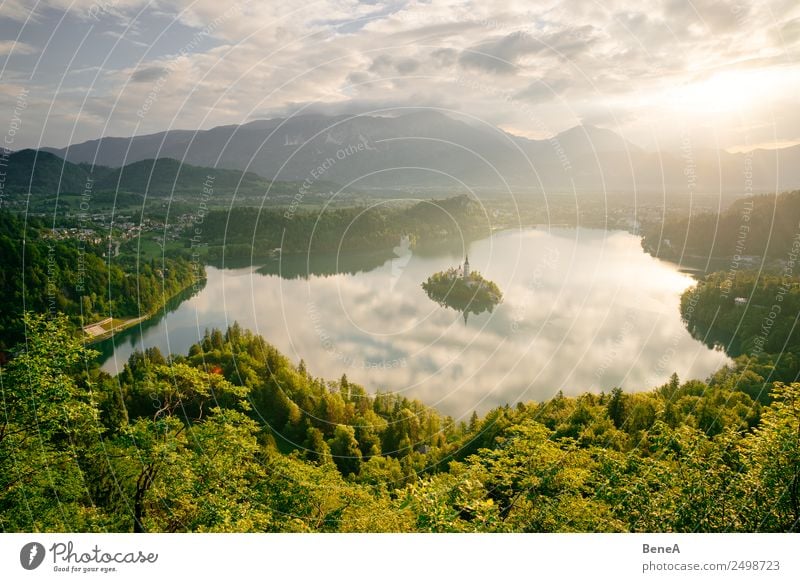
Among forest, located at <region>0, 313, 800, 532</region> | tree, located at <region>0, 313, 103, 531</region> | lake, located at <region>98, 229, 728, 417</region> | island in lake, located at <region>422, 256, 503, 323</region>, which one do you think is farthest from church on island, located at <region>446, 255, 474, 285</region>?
tree, located at <region>0, 313, 103, 531</region>

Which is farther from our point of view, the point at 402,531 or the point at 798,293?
the point at 798,293

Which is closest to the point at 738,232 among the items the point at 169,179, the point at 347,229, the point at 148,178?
the point at 347,229

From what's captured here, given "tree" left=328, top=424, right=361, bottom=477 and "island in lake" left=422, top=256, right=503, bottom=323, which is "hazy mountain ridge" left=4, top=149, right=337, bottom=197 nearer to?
"island in lake" left=422, top=256, right=503, bottom=323

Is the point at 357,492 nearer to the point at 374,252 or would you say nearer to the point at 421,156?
the point at 374,252
